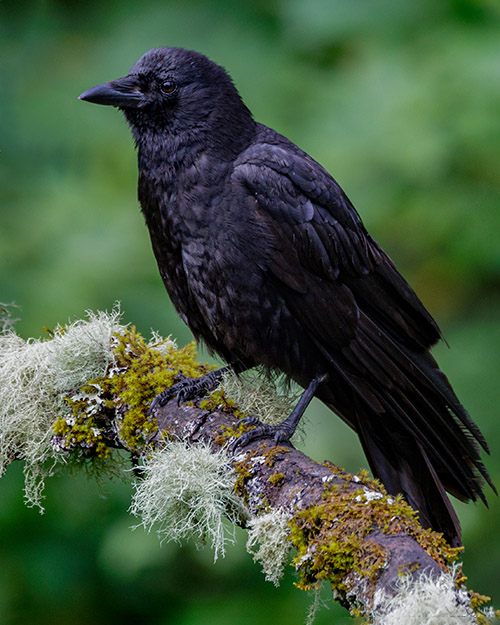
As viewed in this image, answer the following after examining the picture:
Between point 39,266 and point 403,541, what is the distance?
2.26 meters

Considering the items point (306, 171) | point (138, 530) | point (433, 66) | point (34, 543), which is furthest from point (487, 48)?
point (34, 543)

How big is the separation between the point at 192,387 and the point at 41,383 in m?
0.49

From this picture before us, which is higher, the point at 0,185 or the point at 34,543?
the point at 0,185

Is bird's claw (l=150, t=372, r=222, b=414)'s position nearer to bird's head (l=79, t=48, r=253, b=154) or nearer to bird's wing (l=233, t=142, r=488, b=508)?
bird's wing (l=233, t=142, r=488, b=508)

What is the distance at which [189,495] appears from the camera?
6.48 feet

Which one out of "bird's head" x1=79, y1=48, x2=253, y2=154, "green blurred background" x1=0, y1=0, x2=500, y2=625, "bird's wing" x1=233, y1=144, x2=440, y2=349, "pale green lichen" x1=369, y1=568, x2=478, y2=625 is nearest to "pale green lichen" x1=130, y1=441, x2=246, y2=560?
"pale green lichen" x1=369, y1=568, x2=478, y2=625

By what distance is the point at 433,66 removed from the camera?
3.49m

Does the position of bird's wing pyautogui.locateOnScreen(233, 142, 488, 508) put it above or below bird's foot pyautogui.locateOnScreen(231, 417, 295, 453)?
above

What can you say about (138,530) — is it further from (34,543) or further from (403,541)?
(403,541)

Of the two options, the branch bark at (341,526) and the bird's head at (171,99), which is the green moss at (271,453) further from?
the bird's head at (171,99)

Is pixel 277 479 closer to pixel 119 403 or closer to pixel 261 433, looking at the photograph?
pixel 261 433

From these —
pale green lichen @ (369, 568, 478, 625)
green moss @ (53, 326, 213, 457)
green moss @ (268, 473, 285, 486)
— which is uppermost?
green moss @ (53, 326, 213, 457)

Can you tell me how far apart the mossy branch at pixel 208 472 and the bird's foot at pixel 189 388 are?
1.1 inches

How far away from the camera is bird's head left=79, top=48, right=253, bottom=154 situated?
275cm
